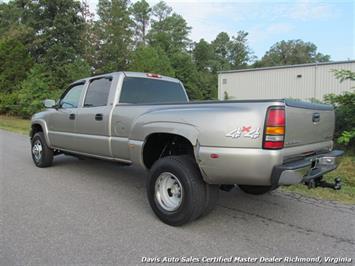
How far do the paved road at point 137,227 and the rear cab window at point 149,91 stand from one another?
1.54m

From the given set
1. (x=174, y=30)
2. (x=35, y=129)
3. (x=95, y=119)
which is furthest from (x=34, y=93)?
(x=174, y=30)

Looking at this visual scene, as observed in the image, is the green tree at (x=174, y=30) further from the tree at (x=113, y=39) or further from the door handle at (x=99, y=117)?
the door handle at (x=99, y=117)

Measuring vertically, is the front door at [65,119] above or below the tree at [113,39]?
below

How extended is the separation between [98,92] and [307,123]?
3.44 m

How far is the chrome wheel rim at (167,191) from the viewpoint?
155 inches

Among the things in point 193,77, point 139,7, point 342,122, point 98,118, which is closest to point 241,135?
point 98,118

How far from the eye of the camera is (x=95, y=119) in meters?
5.18

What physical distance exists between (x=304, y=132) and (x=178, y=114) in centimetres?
146

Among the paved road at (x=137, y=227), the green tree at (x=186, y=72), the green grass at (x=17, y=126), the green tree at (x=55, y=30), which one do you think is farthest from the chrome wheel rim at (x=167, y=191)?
the green tree at (x=186, y=72)

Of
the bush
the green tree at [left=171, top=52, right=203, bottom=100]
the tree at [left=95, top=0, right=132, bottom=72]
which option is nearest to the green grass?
the tree at [left=95, top=0, right=132, bottom=72]

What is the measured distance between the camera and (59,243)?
3.35 m

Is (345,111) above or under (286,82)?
under

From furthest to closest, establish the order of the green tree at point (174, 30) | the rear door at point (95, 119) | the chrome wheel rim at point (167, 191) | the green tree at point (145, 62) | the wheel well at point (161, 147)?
1. the green tree at point (174, 30)
2. the green tree at point (145, 62)
3. the rear door at point (95, 119)
4. the wheel well at point (161, 147)
5. the chrome wheel rim at point (167, 191)

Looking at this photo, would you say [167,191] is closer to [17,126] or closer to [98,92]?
[98,92]
